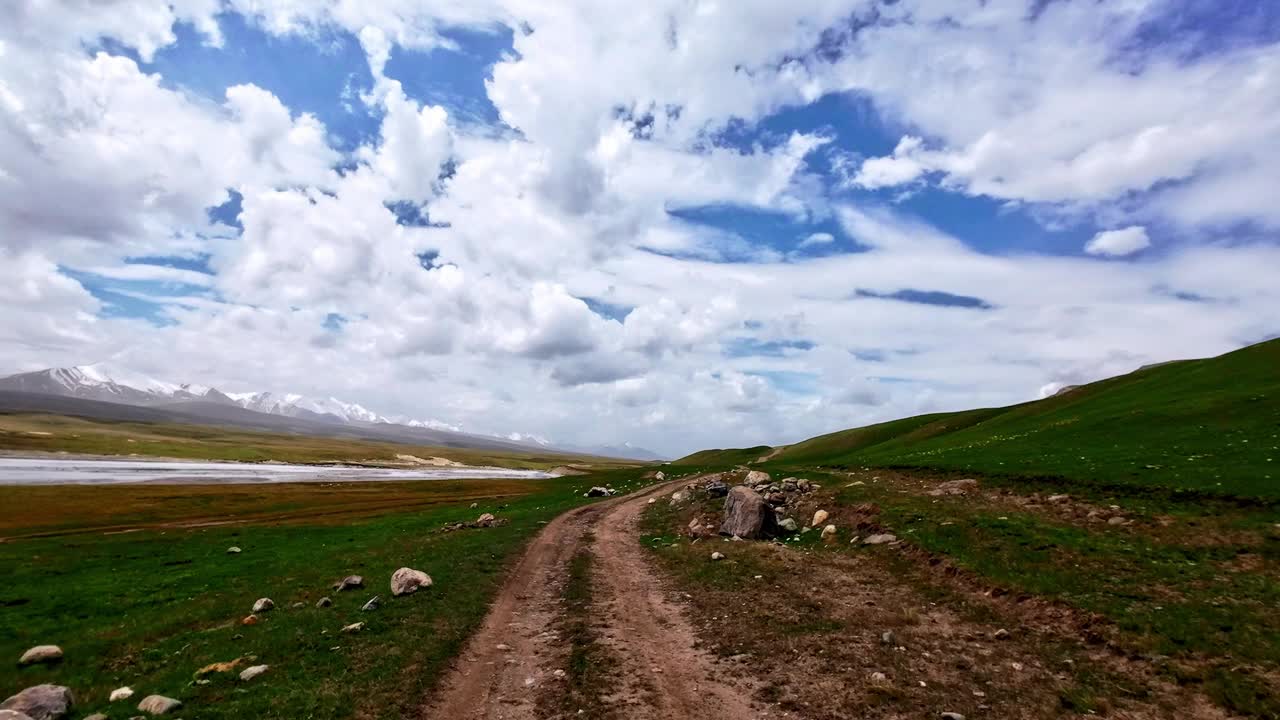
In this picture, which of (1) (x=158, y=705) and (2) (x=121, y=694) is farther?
(2) (x=121, y=694)

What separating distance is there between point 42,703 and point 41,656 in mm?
8547

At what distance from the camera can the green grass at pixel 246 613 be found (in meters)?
15.5

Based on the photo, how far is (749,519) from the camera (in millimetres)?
35156

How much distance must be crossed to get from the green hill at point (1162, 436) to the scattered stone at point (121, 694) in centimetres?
4306

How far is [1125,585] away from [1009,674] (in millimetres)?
8088

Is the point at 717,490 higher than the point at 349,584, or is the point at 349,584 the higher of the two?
the point at 717,490

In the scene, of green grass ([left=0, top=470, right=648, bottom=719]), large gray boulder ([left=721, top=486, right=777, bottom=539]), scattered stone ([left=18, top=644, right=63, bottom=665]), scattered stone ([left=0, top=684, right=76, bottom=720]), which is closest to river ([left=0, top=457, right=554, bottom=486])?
green grass ([left=0, top=470, right=648, bottom=719])

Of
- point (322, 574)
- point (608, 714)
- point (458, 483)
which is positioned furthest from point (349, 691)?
point (458, 483)

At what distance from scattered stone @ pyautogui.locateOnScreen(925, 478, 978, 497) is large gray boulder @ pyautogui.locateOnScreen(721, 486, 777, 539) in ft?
38.6

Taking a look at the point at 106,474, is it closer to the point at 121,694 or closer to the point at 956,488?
the point at 121,694

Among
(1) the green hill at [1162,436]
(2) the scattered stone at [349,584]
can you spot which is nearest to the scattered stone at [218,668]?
(2) the scattered stone at [349,584]

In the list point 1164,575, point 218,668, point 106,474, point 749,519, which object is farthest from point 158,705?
point 106,474

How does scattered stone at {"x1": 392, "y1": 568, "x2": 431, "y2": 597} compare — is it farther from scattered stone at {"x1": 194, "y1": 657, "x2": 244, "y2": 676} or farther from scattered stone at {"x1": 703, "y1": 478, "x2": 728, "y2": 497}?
scattered stone at {"x1": 703, "y1": 478, "x2": 728, "y2": 497}

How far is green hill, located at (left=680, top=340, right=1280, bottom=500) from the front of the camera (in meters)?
31.1
